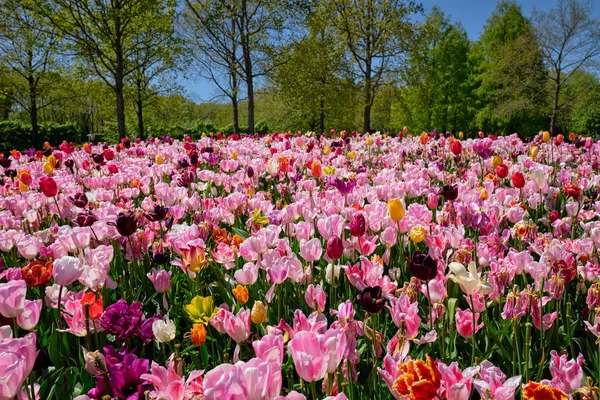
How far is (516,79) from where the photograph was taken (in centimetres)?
2773

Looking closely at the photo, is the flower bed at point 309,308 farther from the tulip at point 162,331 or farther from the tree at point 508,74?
the tree at point 508,74

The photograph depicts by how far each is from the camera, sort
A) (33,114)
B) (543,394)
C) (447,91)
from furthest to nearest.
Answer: (447,91)
(33,114)
(543,394)

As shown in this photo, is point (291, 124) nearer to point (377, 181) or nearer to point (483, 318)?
point (377, 181)

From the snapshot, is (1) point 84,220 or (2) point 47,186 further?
(2) point 47,186

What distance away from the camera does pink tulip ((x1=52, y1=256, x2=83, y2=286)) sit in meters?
1.71

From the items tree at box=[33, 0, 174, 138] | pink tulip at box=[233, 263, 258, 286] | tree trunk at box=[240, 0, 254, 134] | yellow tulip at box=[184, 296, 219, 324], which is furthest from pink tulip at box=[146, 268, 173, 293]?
tree trunk at box=[240, 0, 254, 134]

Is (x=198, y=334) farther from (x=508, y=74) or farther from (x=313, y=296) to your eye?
(x=508, y=74)

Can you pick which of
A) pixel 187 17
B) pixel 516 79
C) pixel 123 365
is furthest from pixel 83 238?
pixel 516 79

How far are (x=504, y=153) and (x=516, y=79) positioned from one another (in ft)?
77.7

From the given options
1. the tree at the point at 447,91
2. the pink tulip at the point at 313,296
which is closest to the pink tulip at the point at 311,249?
the pink tulip at the point at 313,296

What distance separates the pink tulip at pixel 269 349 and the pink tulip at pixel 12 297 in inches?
33.9

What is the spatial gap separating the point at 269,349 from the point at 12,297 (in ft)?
A: 3.14

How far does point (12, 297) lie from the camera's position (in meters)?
1.52

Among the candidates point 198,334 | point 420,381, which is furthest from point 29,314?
point 420,381
